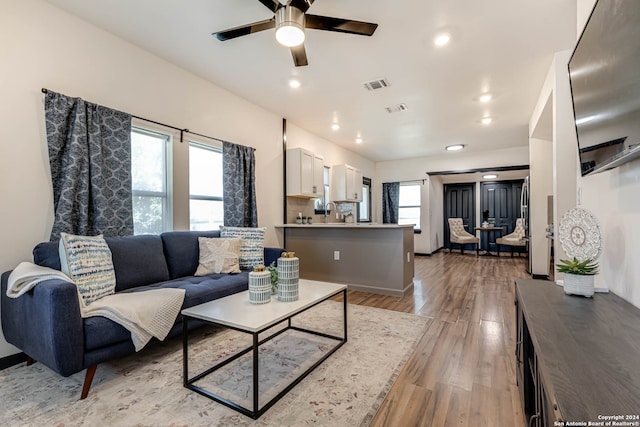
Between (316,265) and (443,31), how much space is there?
10.8 feet

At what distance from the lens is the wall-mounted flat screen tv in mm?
1030

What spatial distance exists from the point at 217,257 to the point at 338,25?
2.37m

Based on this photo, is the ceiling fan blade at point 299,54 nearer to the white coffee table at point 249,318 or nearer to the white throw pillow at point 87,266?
the white coffee table at point 249,318

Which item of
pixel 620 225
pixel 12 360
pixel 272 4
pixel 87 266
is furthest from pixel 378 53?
pixel 12 360

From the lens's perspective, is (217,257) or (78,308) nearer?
(78,308)

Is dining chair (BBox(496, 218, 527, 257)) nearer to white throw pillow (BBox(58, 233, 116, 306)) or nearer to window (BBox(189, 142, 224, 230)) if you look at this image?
window (BBox(189, 142, 224, 230))

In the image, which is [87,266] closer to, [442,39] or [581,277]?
[581,277]

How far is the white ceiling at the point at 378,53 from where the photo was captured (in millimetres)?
2330

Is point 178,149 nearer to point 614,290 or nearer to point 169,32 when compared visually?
point 169,32

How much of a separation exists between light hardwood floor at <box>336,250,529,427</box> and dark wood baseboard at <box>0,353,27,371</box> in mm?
2529

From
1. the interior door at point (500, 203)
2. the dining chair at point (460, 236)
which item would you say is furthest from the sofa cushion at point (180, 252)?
the interior door at point (500, 203)

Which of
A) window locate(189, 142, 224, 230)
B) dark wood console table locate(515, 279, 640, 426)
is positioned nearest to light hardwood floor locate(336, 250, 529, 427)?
dark wood console table locate(515, 279, 640, 426)

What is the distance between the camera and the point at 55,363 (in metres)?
1.60

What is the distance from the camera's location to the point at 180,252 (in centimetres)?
292
